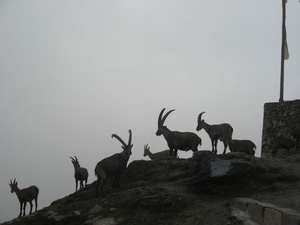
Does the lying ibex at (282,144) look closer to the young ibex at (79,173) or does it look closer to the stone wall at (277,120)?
the stone wall at (277,120)

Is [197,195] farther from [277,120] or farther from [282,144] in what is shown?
[277,120]

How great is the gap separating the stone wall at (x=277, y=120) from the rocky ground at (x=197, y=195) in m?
5.46

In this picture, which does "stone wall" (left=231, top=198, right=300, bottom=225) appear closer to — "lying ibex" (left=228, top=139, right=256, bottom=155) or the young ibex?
"lying ibex" (left=228, top=139, right=256, bottom=155)

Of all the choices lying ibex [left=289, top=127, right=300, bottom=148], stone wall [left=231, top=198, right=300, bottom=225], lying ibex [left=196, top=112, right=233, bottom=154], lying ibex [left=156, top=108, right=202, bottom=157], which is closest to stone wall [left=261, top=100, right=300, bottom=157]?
lying ibex [left=289, top=127, right=300, bottom=148]

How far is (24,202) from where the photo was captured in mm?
15594

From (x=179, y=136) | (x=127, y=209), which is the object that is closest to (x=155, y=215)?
(x=127, y=209)

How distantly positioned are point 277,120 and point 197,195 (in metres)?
9.55

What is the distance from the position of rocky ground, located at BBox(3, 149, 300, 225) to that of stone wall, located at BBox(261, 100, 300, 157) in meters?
5.46

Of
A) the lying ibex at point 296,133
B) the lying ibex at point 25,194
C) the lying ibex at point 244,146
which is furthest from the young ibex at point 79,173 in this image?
the lying ibex at point 296,133

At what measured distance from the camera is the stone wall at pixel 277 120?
54.6ft

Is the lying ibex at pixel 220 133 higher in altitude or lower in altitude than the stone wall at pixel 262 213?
higher

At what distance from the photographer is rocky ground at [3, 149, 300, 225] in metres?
8.03

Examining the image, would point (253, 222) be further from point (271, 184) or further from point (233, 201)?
point (271, 184)

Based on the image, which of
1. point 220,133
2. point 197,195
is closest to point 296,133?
point 220,133
